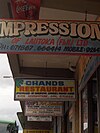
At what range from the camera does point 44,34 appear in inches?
216

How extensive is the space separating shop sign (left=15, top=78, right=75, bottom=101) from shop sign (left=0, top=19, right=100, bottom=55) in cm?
464

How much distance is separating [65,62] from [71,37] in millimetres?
6115

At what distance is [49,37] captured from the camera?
5480mm

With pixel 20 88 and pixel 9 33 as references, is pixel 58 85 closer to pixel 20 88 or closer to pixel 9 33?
pixel 20 88

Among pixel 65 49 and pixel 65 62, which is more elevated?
pixel 65 62

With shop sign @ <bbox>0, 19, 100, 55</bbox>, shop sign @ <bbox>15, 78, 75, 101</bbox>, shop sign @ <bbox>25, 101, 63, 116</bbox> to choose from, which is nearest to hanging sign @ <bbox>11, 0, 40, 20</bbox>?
shop sign @ <bbox>0, 19, 100, 55</bbox>

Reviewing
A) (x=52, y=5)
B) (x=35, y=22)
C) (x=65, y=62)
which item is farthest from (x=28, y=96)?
(x=35, y=22)

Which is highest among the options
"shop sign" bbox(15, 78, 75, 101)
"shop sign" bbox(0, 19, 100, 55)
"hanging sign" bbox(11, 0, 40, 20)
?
"hanging sign" bbox(11, 0, 40, 20)

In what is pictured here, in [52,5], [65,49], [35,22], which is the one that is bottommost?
[65,49]

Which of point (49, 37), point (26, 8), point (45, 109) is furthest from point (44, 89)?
point (49, 37)

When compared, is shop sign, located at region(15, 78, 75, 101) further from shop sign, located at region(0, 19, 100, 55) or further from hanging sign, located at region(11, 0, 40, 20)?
shop sign, located at region(0, 19, 100, 55)

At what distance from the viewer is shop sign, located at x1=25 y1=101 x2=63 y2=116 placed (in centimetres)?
1341

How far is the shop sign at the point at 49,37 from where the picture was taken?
5383 millimetres

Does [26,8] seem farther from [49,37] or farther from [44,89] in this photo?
[44,89]
